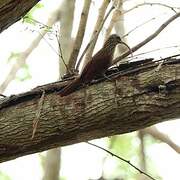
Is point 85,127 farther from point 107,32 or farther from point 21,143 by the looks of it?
point 107,32

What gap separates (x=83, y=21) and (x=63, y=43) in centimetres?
84

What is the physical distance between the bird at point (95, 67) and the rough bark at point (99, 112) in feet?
0.13

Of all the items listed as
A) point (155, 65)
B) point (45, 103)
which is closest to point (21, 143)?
point (45, 103)

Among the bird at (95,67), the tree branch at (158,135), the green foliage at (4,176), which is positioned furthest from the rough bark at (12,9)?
the green foliage at (4,176)

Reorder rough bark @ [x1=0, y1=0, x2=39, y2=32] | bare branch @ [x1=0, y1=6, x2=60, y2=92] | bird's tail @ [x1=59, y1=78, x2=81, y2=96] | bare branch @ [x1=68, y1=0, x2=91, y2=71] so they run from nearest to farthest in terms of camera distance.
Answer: rough bark @ [x1=0, y1=0, x2=39, y2=32] < bird's tail @ [x1=59, y1=78, x2=81, y2=96] < bare branch @ [x1=68, y1=0, x2=91, y2=71] < bare branch @ [x1=0, y1=6, x2=60, y2=92]

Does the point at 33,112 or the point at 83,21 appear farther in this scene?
the point at 83,21

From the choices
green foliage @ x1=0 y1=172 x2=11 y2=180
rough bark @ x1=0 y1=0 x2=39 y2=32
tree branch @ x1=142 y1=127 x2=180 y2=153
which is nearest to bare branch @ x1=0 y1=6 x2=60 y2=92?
tree branch @ x1=142 y1=127 x2=180 y2=153

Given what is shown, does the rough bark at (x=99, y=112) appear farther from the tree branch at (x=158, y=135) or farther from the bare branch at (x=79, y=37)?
the tree branch at (x=158, y=135)

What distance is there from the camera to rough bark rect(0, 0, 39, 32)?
2080mm

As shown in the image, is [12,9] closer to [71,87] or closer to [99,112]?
[71,87]

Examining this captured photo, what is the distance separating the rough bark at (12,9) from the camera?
208 cm

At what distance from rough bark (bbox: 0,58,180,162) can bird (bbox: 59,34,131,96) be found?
1.5 inches

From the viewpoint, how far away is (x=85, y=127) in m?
2.25

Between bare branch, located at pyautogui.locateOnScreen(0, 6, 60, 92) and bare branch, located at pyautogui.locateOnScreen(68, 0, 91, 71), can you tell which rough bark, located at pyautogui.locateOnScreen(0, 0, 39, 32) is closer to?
bare branch, located at pyautogui.locateOnScreen(68, 0, 91, 71)
